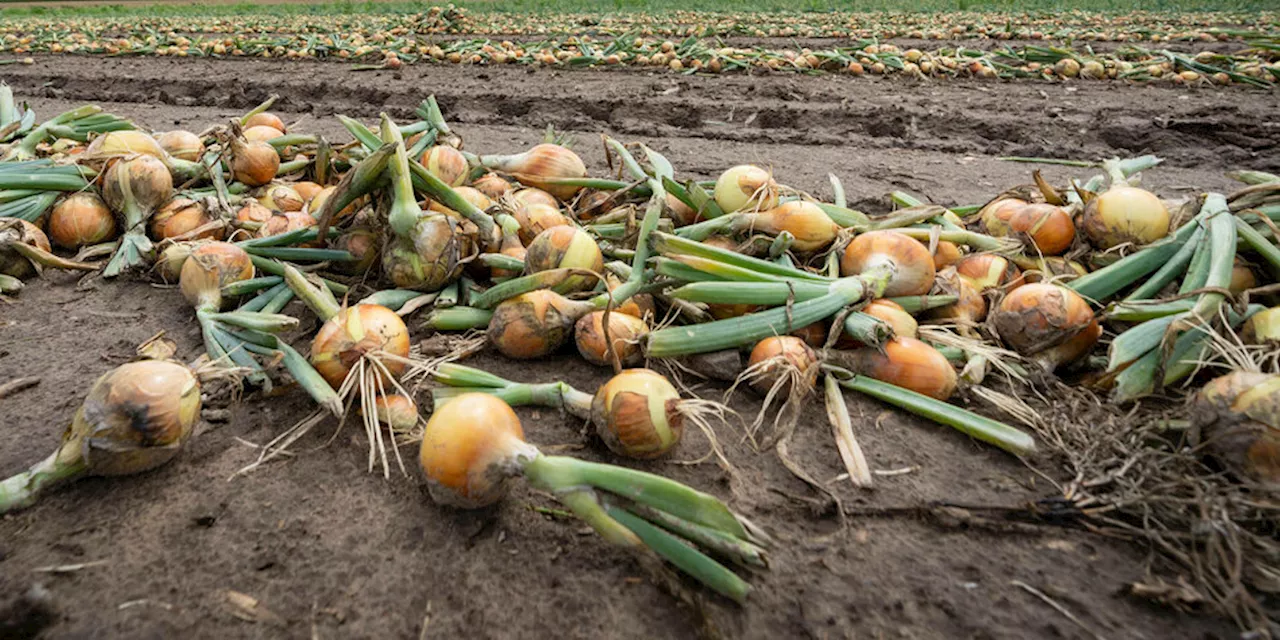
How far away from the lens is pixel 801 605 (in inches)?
47.8

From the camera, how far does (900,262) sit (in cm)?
196

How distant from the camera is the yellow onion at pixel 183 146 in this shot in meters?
2.87

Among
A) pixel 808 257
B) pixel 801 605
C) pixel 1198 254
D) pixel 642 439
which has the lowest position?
pixel 801 605

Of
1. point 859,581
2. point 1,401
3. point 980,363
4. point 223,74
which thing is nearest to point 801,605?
point 859,581

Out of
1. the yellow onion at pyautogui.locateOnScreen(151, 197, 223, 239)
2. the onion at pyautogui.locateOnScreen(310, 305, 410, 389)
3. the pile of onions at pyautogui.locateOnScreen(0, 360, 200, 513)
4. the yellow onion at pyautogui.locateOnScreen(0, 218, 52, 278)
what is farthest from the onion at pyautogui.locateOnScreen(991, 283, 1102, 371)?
the yellow onion at pyautogui.locateOnScreen(0, 218, 52, 278)

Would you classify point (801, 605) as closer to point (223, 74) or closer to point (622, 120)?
point (622, 120)

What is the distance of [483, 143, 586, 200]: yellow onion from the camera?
2695 millimetres

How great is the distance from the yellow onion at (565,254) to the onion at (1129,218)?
1.68 m

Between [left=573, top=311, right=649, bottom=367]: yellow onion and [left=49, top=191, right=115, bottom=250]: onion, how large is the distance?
2118mm

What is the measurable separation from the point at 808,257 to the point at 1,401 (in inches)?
96.2

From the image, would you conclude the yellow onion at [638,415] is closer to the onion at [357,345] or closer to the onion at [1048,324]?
the onion at [357,345]


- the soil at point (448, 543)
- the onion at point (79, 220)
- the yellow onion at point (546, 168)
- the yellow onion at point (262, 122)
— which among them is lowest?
the soil at point (448, 543)

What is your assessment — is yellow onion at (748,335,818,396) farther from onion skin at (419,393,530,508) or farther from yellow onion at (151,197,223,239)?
yellow onion at (151,197,223,239)

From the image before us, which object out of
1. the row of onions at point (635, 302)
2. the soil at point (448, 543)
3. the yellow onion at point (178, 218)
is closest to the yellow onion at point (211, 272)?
the row of onions at point (635, 302)
